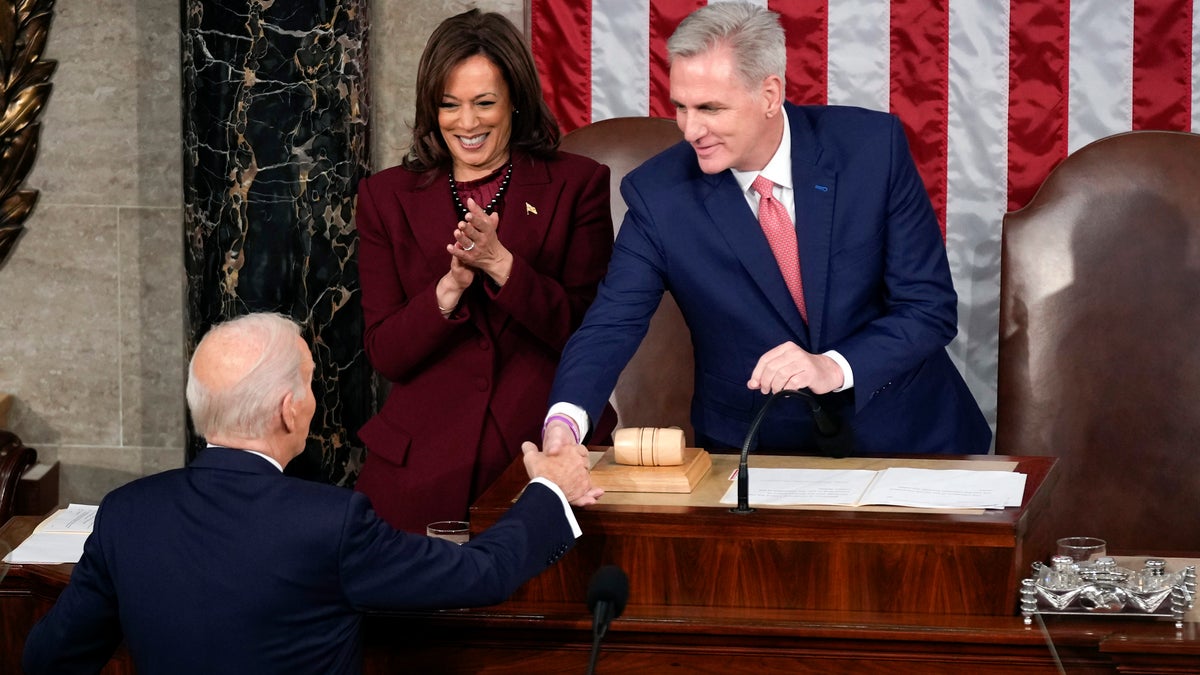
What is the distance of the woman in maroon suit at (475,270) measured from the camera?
3258 millimetres

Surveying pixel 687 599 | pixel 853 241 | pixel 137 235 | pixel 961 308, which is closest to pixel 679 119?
pixel 853 241

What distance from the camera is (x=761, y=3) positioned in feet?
14.9

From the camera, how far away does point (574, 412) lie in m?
2.97

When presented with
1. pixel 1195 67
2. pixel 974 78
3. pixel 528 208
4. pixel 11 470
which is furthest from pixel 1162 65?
pixel 11 470

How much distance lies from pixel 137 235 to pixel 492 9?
1430 millimetres

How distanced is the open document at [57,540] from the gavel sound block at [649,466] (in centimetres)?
103

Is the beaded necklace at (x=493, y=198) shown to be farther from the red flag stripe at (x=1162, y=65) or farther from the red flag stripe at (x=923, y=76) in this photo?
the red flag stripe at (x=1162, y=65)

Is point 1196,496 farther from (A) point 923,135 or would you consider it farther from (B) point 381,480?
(B) point 381,480

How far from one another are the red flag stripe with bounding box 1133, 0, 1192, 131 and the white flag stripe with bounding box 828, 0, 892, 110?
2.40 feet

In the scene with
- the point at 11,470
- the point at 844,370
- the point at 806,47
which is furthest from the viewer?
the point at 806,47

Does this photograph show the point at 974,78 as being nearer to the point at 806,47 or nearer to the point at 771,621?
the point at 806,47

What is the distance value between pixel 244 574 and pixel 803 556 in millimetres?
933

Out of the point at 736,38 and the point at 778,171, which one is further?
the point at 778,171

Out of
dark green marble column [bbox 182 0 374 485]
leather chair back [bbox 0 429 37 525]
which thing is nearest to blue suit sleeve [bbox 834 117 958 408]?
dark green marble column [bbox 182 0 374 485]
